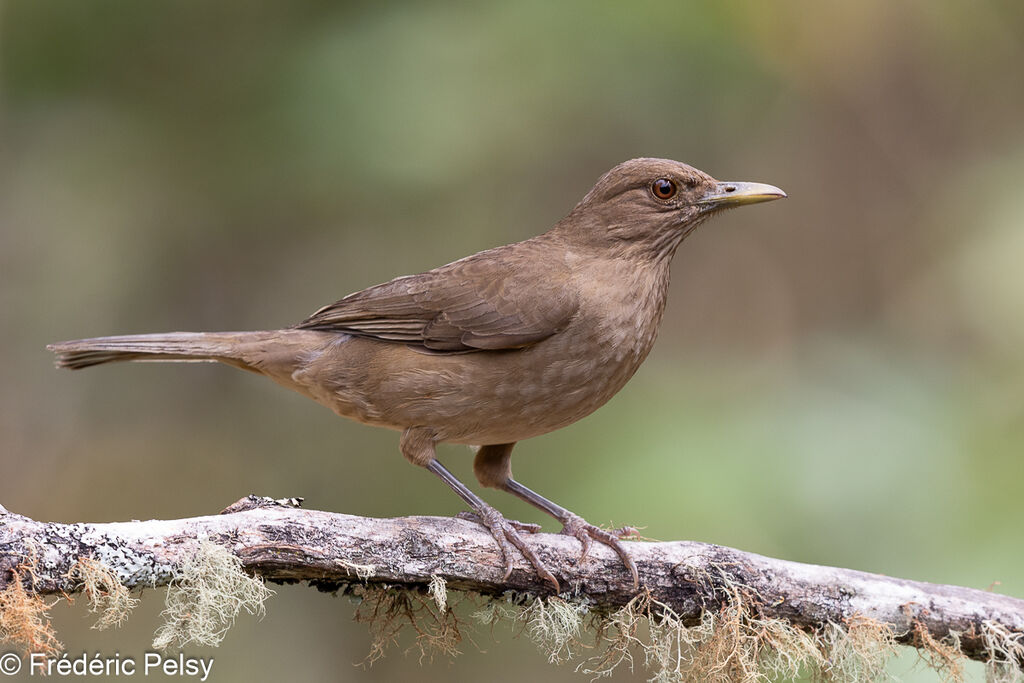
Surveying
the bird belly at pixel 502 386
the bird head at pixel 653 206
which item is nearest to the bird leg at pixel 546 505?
the bird belly at pixel 502 386

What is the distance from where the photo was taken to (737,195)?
4.22m

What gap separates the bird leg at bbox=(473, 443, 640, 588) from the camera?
12.3 ft

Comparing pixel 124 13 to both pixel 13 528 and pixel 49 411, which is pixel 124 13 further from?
pixel 13 528

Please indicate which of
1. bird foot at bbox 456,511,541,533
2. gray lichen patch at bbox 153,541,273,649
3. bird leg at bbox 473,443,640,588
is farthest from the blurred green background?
gray lichen patch at bbox 153,541,273,649

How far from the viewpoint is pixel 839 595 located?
373 centimetres

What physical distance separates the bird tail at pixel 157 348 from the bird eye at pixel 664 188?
1734 millimetres

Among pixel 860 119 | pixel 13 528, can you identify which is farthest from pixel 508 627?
pixel 860 119

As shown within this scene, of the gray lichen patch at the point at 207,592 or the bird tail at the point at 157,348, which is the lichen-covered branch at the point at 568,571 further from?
the bird tail at the point at 157,348

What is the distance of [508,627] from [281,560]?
109 inches

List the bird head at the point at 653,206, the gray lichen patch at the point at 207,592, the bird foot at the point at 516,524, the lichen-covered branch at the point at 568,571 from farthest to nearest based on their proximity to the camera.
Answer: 1. the bird head at the point at 653,206
2. the bird foot at the point at 516,524
3. the lichen-covered branch at the point at 568,571
4. the gray lichen patch at the point at 207,592

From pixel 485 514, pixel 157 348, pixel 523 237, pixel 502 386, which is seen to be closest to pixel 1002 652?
pixel 485 514

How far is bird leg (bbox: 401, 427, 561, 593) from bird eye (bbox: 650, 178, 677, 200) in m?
1.35

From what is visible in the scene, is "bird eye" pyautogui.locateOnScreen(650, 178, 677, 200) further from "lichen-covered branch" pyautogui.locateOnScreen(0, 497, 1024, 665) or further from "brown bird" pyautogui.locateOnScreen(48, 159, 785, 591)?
"lichen-covered branch" pyautogui.locateOnScreen(0, 497, 1024, 665)

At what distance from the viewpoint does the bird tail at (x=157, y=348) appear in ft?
13.6
